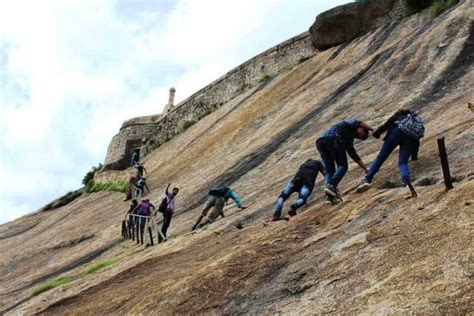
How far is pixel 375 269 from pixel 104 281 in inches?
199

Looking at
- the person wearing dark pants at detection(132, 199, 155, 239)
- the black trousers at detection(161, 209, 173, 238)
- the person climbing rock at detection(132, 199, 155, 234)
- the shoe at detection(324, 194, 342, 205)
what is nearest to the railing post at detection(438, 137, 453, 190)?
the shoe at detection(324, 194, 342, 205)

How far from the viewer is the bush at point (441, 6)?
17953 millimetres

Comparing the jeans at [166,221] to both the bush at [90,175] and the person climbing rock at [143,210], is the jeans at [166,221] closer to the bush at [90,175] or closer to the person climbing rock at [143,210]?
the person climbing rock at [143,210]

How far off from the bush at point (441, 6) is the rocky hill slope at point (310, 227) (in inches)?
30.1

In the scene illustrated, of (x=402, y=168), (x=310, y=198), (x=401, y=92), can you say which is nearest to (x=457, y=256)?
(x=402, y=168)

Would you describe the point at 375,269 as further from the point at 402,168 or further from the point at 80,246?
the point at 80,246

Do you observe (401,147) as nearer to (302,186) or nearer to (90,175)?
(302,186)

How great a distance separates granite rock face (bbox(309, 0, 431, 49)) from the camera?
21.0 meters

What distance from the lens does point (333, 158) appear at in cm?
924

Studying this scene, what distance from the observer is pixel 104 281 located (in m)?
9.59

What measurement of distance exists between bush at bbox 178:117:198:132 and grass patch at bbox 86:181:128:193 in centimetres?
431

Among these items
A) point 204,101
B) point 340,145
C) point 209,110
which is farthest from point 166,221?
point 204,101

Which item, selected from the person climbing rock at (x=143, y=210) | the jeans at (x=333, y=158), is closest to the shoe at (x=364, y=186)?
the jeans at (x=333, y=158)

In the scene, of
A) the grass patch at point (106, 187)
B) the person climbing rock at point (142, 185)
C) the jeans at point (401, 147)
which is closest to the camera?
the jeans at point (401, 147)
